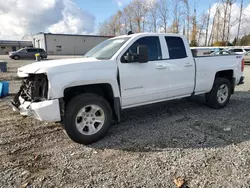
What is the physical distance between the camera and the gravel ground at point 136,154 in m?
2.72

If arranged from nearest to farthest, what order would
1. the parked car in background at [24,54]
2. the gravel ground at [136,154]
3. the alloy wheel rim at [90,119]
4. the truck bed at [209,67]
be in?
the gravel ground at [136,154] → the alloy wheel rim at [90,119] → the truck bed at [209,67] → the parked car in background at [24,54]

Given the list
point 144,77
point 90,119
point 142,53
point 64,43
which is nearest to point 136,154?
point 90,119

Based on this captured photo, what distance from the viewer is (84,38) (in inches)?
2195

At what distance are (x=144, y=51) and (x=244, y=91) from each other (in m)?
6.11

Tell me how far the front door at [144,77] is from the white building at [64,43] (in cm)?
5092

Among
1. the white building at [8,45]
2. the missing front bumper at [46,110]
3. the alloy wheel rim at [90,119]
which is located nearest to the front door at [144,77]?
the alloy wheel rim at [90,119]

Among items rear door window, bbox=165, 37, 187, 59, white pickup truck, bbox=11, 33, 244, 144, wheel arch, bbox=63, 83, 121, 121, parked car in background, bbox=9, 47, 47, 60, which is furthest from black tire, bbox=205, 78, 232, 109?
parked car in background, bbox=9, 47, 47, 60

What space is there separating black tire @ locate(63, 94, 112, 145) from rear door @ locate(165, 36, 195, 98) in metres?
1.69

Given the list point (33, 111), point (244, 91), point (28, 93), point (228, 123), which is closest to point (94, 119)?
point (33, 111)

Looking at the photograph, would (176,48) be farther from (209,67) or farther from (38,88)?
(38,88)

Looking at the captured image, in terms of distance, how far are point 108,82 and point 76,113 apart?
2.59 ft

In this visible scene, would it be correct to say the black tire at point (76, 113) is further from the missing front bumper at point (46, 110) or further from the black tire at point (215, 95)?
the black tire at point (215, 95)

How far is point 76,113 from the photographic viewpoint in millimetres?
3480

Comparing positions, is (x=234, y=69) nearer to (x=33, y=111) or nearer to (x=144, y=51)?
(x=144, y=51)
